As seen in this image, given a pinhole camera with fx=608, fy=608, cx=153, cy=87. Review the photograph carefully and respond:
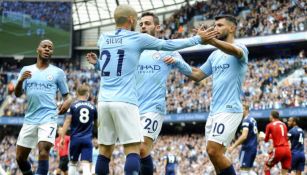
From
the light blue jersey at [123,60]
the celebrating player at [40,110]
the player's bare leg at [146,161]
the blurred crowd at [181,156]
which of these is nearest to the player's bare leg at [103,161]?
the light blue jersey at [123,60]

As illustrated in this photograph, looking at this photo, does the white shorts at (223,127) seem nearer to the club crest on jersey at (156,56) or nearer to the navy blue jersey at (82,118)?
the club crest on jersey at (156,56)

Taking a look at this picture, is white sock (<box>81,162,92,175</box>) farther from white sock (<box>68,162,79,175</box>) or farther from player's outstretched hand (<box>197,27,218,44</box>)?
player's outstretched hand (<box>197,27,218,44</box>)

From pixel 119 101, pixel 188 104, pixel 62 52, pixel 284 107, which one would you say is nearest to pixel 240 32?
pixel 188 104

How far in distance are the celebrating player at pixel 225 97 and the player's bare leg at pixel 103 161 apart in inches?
62.5

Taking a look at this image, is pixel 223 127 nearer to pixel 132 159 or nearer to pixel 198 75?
pixel 198 75

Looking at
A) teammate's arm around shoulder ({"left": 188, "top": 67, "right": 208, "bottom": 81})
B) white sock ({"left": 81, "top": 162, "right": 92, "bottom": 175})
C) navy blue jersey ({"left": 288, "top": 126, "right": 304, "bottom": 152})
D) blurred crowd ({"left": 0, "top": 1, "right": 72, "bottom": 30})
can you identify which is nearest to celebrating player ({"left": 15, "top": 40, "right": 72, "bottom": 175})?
teammate's arm around shoulder ({"left": 188, "top": 67, "right": 208, "bottom": 81})

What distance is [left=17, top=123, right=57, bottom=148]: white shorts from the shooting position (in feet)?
34.0

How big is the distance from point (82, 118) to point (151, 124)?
13.2 feet

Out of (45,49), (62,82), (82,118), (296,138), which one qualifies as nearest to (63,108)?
(62,82)

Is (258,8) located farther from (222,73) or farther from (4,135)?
(222,73)

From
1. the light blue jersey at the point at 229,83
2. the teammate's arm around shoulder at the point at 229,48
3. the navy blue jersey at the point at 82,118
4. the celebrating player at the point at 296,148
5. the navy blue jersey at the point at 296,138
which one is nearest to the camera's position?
the teammate's arm around shoulder at the point at 229,48

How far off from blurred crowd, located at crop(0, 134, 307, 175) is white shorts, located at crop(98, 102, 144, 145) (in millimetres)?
17560

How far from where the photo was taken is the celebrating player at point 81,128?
13.1 m

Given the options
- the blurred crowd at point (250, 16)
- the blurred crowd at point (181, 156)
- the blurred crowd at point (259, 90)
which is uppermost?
the blurred crowd at point (250, 16)
